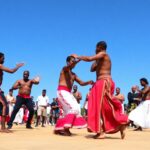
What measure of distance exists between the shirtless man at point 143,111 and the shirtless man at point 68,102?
481cm

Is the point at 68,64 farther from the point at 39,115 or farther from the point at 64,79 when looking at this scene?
the point at 39,115

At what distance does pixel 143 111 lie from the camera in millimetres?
14930

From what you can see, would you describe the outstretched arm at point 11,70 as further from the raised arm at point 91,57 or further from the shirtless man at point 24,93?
the shirtless man at point 24,93

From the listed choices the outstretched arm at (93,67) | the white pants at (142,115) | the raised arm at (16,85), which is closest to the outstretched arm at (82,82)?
the outstretched arm at (93,67)

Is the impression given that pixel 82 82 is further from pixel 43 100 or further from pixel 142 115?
pixel 43 100

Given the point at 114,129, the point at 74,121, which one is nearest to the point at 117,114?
the point at 114,129

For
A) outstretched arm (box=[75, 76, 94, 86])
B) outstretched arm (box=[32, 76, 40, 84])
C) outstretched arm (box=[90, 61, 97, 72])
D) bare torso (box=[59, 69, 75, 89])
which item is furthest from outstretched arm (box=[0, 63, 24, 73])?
outstretched arm (box=[32, 76, 40, 84])

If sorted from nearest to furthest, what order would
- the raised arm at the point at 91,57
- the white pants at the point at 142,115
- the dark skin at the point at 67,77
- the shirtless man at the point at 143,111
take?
the raised arm at the point at 91,57 < the dark skin at the point at 67,77 < the shirtless man at the point at 143,111 < the white pants at the point at 142,115

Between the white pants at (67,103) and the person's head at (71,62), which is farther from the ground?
the person's head at (71,62)

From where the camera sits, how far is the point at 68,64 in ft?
32.9

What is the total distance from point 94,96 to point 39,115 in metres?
11.1

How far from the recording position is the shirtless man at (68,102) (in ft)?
32.7


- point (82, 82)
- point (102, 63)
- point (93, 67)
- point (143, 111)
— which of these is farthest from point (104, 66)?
point (143, 111)

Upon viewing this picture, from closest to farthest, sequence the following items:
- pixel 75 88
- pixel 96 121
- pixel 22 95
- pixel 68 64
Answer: pixel 96 121 → pixel 68 64 → pixel 22 95 → pixel 75 88
